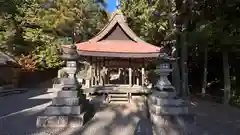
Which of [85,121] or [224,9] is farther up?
[224,9]

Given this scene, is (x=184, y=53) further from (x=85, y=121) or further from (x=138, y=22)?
(x=85, y=121)

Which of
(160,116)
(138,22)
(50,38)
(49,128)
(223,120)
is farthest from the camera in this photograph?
(50,38)

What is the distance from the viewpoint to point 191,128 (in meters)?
6.14

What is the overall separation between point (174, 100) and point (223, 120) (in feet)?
7.03

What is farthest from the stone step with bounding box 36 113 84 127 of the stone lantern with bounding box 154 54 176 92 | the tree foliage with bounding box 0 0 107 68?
the tree foliage with bounding box 0 0 107 68

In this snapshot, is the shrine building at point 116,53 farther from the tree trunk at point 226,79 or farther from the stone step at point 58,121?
the stone step at point 58,121

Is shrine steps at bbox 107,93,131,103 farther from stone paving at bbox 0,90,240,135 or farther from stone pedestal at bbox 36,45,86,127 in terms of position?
stone pedestal at bbox 36,45,86,127

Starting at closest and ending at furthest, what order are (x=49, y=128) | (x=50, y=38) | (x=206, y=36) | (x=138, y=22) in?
(x=49, y=128) → (x=206, y=36) → (x=138, y=22) → (x=50, y=38)

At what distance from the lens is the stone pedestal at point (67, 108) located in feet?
20.6

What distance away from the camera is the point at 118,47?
1133 cm

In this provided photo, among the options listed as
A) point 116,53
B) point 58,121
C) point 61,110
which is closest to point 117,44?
point 116,53

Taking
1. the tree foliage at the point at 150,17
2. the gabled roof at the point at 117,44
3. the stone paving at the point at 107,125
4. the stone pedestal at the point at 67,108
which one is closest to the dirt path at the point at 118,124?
the stone paving at the point at 107,125

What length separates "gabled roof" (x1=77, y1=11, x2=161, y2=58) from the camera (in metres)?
10.8

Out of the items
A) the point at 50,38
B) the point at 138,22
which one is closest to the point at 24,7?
the point at 50,38
